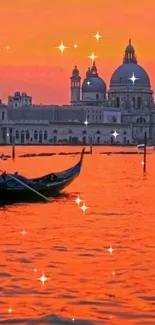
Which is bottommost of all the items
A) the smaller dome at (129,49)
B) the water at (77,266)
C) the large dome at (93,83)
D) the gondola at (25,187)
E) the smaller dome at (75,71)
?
the water at (77,266)

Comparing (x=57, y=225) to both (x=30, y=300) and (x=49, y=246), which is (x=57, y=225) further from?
(x=30, y=300)

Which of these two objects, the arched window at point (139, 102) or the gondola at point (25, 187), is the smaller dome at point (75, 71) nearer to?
the arched window at point (139, 102)

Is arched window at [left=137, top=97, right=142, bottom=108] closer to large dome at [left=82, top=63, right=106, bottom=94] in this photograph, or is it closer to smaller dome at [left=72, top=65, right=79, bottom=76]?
large dome at [left=82, top=63, right=106, bottom=94]

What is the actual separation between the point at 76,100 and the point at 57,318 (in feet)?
386

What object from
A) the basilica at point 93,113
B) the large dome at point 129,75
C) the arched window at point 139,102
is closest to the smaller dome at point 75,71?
the basilica at point 93,113

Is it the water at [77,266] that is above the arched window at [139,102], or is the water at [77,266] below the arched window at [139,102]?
below

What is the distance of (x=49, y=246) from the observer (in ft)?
37.2

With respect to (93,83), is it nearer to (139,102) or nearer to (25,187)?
(139,102)

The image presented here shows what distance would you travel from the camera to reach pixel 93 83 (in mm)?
121875

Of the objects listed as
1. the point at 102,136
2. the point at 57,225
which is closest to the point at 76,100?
the point at 102,136

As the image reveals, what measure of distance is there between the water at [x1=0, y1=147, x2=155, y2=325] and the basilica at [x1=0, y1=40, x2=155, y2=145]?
93.1m

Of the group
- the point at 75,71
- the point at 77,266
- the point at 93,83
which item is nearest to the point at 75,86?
the point at 75,71

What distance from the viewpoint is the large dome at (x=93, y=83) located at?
121m

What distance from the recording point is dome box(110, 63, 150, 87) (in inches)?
4692
